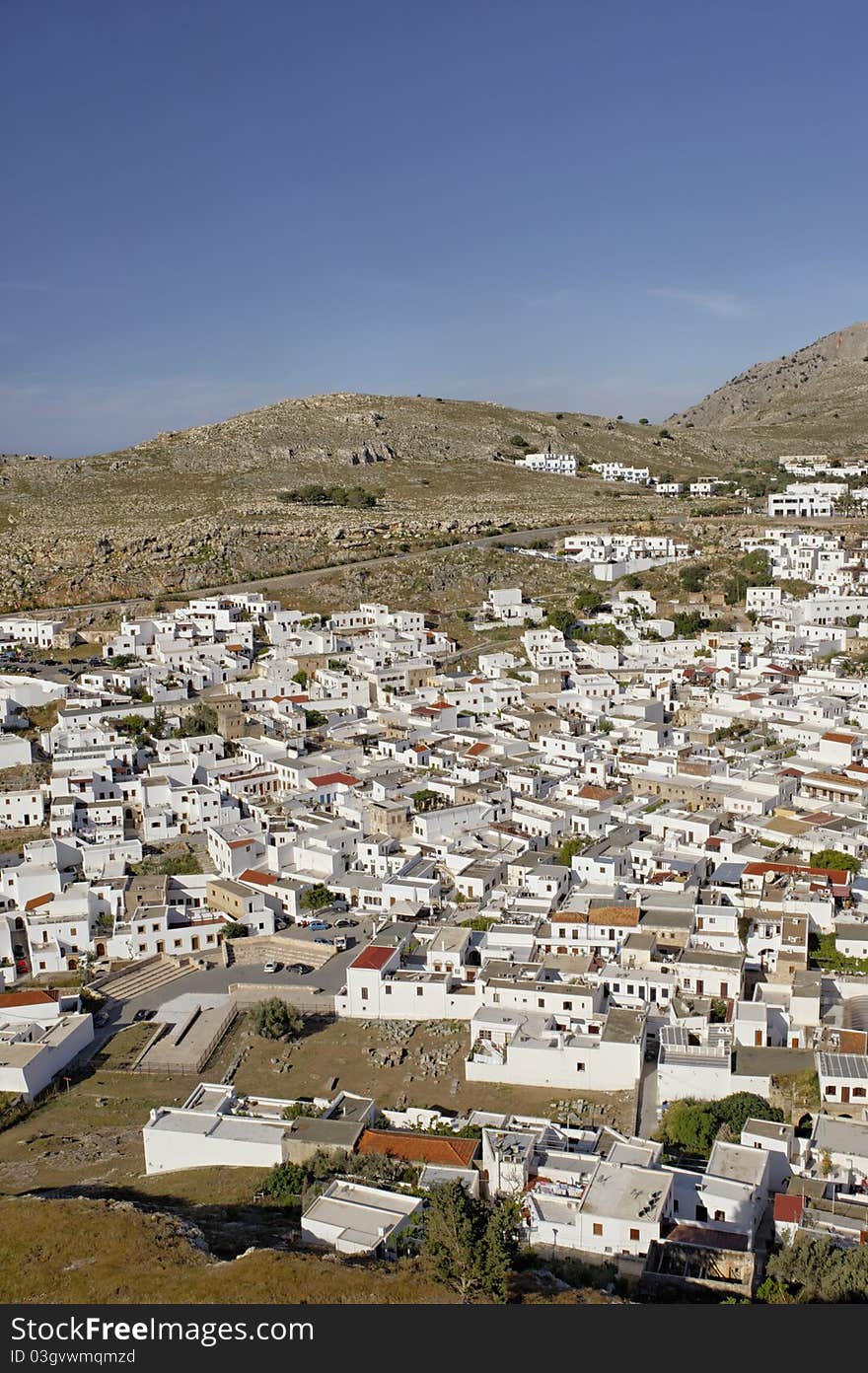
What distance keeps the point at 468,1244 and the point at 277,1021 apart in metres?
7.63

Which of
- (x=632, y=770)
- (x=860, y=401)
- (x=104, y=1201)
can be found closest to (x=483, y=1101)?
(x=104, y=1201)

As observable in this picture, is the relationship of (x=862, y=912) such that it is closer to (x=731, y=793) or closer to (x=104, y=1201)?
(x=731, y=793)

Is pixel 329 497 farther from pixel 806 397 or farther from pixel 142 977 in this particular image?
pixel 806 397

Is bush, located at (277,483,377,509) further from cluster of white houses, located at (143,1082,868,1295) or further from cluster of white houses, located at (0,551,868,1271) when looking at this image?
cluster of white houses, located at (143,1082,868,1295)

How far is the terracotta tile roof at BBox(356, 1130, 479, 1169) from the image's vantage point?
41.9ft

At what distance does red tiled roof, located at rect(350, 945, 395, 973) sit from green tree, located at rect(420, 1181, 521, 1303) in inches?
251

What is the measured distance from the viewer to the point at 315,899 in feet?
69.4

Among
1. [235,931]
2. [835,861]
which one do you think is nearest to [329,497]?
[235,931]

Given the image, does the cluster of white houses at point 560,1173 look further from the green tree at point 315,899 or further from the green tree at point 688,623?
the green tree at point 688,623

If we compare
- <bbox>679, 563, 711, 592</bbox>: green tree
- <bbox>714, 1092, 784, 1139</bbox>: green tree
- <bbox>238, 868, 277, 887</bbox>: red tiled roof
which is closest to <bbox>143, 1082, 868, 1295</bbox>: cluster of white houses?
<bbox>714, 1092, 784, 1139</bbox>: green tree

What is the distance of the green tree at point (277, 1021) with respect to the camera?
55.6ft

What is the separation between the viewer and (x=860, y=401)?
85375mm

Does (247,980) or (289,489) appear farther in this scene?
(289,489)

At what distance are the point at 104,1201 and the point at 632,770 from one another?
1658cm
